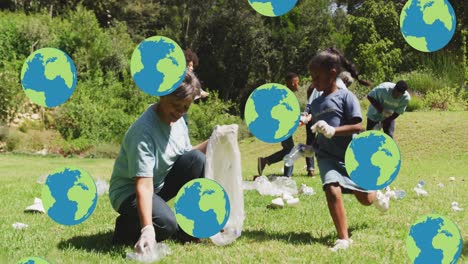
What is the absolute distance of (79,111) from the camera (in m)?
13.1

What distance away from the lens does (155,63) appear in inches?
84.4

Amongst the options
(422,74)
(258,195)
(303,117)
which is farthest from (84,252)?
(422,74)

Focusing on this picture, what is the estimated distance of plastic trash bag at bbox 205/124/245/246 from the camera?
2957 millimetres

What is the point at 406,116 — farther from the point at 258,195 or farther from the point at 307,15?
the point at 307,15

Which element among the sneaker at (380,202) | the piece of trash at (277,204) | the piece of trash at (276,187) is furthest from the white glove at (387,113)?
the sneaker at (380,202)

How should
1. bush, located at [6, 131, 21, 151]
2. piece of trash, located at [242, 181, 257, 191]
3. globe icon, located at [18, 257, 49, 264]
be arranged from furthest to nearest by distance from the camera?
bush, located at [6, 131, 21, 151] < piece of trash, located at [242, 181, 257, 191] < globe icon, located at [18, 257, 49, 264]

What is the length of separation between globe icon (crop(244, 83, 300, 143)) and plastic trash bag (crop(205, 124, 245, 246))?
55 centimetres


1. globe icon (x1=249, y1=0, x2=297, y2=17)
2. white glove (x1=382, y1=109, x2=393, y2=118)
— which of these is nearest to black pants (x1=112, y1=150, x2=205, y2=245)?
globe icon (x1=249, y1=0, x2=297, y2=17)

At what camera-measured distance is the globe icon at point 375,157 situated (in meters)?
2.22

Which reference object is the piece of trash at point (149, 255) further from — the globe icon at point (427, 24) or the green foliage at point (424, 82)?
the green foliage at point (424, 82)

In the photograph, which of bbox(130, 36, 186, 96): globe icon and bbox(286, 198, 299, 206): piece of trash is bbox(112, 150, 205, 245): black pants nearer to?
bbox(130, 36, 186, 96): globe icon

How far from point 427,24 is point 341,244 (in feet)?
3.81

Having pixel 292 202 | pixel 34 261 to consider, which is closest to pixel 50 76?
pixel 34 261

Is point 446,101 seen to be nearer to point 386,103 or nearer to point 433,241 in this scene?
point 386,103
